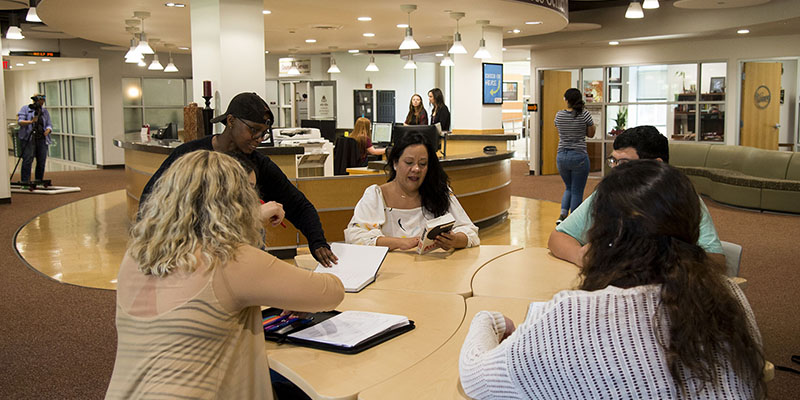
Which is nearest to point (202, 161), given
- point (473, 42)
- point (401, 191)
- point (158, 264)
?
point (158, 264)

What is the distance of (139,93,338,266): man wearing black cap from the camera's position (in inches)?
124

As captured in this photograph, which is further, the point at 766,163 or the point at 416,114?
the point at 416,114

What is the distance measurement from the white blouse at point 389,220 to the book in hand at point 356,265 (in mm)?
480

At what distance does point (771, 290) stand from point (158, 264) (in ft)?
17.7

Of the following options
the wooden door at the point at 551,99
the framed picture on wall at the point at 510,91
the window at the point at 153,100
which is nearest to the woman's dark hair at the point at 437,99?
the wooden door at the point at 551,99

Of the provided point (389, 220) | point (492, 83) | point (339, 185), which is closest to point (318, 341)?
point (389, 220)

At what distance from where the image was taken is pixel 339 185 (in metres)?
6.89

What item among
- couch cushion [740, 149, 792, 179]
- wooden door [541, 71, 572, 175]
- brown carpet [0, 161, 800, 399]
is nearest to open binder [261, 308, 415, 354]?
brown carpet [0, 161, 800, 399]

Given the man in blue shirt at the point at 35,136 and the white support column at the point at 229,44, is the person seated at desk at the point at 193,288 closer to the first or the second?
the white support column at the point at 229,44

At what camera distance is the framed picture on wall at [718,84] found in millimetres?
12422

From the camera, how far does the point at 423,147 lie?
375 centimetres

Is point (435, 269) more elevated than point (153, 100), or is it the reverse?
point (153, 100)

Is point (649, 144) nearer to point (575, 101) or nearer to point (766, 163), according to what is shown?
point (575, 101)

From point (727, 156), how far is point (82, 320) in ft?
32.9
